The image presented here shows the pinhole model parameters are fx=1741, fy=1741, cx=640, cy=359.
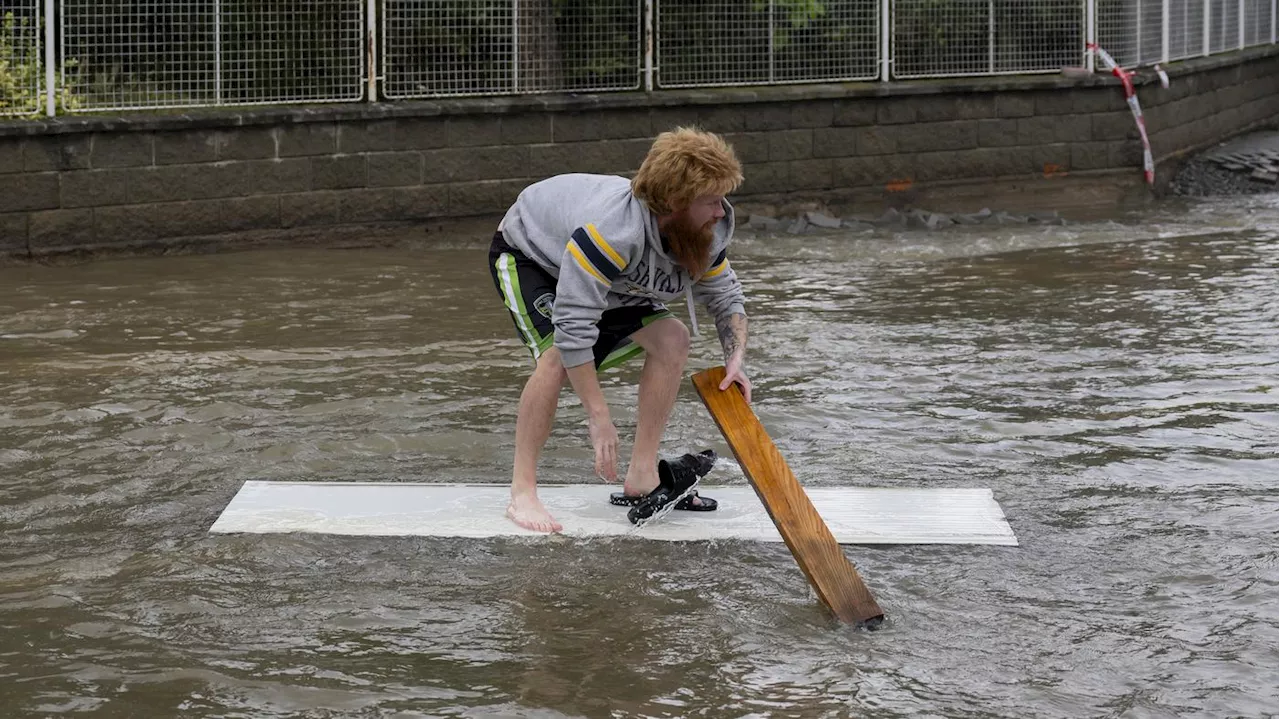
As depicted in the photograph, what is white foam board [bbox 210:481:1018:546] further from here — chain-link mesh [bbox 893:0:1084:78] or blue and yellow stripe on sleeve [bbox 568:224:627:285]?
chain-link mesh [bbox 893:0:1084:78]

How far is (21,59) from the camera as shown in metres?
12.2

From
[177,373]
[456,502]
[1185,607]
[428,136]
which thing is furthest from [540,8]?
[1185,607]

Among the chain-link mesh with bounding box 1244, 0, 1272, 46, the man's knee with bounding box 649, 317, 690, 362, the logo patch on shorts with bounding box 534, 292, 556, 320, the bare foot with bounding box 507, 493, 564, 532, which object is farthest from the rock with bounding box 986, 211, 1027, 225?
the logo patch on shorts with bounding box 534, 292, 556, 320

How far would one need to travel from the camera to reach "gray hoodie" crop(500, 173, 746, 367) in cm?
531

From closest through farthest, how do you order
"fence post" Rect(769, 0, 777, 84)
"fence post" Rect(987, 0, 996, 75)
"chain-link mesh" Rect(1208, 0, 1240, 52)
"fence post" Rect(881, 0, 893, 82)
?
"fence post" Rect(769, 0, 777, 84), "fence post" Rect(881, 0, 893, 82), "fence post" Rect(987, 0, 996, 75), "chain-link mesh" Rect(1208, 0, 1240, 52)

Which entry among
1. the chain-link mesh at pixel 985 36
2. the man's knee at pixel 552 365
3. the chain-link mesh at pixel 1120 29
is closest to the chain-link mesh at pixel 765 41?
the chain-link mesh at pixel 985 36

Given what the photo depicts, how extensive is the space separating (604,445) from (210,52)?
329 inches

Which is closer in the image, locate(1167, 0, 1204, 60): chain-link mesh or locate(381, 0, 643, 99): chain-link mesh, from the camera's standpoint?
locate(381, 0, 643, 99): chain-link mesh

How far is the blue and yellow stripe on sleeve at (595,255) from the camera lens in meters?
5.30

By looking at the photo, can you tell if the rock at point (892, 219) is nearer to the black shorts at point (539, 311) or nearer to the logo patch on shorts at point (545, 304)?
the black shorts at point (539, 311)

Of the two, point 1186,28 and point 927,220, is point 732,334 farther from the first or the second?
point 1186,28

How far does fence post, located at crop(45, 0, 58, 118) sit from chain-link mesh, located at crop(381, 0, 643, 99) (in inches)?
98.3

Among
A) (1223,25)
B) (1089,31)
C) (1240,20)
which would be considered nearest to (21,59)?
(1089,31)

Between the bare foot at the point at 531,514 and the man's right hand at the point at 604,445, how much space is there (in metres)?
0.48
